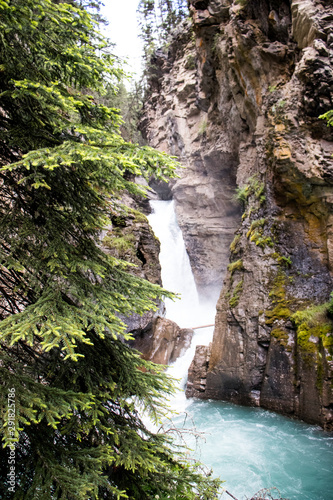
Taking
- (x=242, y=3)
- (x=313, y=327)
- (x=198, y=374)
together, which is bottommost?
(x=198, y=374)

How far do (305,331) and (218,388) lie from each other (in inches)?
141

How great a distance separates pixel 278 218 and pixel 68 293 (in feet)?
29.2

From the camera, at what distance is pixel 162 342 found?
39.8 feet

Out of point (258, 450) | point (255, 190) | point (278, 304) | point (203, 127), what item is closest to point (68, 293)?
point (258, 450)

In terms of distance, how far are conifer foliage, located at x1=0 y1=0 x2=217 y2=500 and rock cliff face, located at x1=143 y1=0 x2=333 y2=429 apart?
262 inches

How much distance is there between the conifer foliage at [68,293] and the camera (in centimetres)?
204

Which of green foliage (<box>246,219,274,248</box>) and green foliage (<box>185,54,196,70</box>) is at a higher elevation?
green foliage (<box>185,54,196,70</box>)

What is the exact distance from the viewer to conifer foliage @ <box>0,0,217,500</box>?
80.4 inches

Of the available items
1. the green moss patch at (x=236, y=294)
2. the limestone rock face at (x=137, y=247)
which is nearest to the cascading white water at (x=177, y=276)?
the limestone rock face at (x=137, y=247)

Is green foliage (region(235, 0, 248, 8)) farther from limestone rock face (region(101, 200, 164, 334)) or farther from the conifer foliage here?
the conifer foliage

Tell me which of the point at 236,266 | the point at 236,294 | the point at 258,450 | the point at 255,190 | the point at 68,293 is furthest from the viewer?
the point at 255,190

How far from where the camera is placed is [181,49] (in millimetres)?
23188

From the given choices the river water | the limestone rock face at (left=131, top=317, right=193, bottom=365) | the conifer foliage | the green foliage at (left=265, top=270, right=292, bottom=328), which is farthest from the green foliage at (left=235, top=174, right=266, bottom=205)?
the conifer foliage

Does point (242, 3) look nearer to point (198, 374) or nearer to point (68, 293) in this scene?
point (68, 293)
